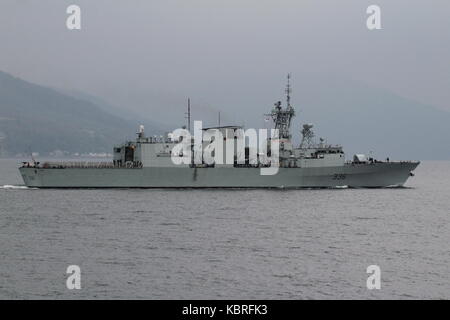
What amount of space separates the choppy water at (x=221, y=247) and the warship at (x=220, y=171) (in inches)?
225

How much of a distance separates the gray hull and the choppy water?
557 centimetres

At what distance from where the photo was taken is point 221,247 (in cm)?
3041

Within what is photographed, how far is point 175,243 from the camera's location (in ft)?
103

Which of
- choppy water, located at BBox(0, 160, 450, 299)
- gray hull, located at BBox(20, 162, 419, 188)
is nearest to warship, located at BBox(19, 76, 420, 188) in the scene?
gray hull, located at BBox(20, 162, 419, 188)

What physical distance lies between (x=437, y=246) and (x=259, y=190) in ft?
87.0

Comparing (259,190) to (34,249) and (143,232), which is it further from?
(34,249)

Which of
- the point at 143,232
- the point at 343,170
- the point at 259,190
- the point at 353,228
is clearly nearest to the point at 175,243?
the point at 143,232

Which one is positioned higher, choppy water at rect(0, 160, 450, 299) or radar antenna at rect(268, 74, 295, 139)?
radar antenna at rect(268, 74, 295, 139)

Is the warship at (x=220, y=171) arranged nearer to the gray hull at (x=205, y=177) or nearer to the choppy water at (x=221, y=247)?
the gray hull at (x=205, y=177)

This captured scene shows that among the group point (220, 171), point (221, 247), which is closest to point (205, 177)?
point (220, 171)

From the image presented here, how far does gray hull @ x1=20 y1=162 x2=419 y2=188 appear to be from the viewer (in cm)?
5725

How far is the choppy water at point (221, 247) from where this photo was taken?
76.3 feet

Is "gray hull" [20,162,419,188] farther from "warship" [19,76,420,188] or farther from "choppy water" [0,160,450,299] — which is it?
"choppy water" [0,160,450,299]

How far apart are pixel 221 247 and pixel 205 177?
89.1ft
